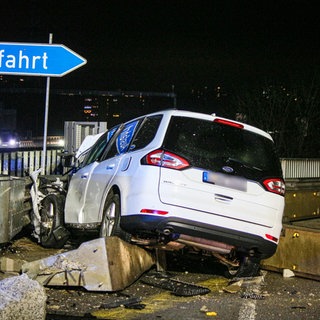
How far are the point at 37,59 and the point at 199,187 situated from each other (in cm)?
456

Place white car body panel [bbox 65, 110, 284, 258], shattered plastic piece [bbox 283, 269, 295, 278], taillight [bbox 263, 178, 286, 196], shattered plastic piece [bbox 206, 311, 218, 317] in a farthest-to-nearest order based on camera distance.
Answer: shattered plastic piece [bbox 283, 269, 295, 278] < taillight [bbox 263, 178, 286, 196] < white car body panel [bbox 65, 110, 284, 258] < shattered plastic piece [bbox 206, 311, 218, 317]

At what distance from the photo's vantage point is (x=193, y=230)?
570 cm

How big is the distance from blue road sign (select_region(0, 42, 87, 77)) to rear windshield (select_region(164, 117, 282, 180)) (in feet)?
12.3

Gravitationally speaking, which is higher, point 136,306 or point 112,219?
point 112,219

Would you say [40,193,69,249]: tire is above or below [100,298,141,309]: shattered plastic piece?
above

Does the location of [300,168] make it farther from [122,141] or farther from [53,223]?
[122,141]

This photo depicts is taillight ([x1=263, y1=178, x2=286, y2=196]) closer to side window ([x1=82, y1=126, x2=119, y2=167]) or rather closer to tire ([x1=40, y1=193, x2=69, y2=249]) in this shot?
side window ([x1=82, y1=126, x2=119, y2=167])

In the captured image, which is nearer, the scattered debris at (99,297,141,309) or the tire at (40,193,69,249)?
the scattered debris at (99,297,141,309)

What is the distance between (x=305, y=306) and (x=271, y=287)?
866 mm

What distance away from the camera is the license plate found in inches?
226

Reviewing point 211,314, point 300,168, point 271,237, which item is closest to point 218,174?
point 271,237

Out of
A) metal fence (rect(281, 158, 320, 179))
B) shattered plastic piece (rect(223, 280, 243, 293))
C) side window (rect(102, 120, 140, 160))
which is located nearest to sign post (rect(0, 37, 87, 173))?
side window (rect(102, 120, 140, 160))

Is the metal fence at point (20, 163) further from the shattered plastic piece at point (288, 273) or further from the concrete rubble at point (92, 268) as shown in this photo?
the shattered plastic piece at point (288, 273)

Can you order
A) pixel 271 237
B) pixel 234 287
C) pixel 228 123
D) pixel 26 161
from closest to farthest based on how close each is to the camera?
pixel 271 237, pixel 228 123, pixel 234 287, pixel 26 161
